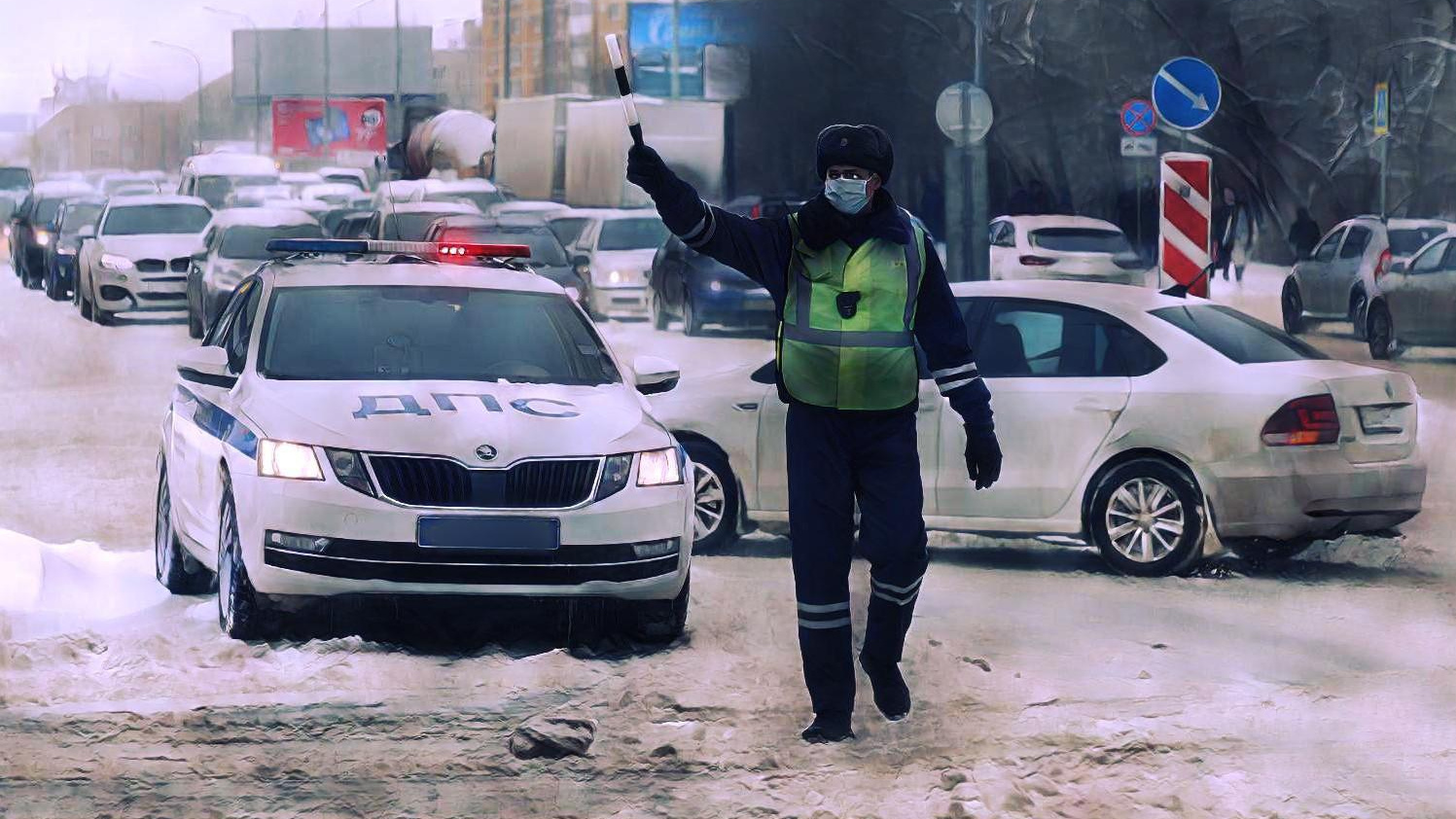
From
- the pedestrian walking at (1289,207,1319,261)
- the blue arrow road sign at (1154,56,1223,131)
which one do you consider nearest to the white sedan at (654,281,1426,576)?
the blue arrow road sign at (1154,56,1223,131)

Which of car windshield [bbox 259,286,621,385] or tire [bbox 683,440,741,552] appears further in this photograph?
tire [bbox 683,440,741,552]

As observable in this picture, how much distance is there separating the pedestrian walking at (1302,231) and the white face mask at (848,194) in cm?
2879

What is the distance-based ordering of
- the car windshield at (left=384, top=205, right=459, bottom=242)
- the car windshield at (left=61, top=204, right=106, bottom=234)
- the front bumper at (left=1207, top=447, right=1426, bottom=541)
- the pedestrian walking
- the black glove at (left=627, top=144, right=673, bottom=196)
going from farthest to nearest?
the pedestrian walking < the car windshield at (left=61, top=204, right=106, bottom=234) < the car windshield at (left=384, top=205, right=459, bottom=242) < the front bumper at (left=1207, top=447, right=1426, bottom=541) < the black glove at (left=627, top=144, right=673, bottom=196)

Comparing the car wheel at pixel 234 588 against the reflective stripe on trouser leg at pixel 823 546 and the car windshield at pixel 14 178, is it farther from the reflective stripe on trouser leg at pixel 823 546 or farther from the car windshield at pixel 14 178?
the car windshield at pixel 14 178

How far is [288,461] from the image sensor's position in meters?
7.25

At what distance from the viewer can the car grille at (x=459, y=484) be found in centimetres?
718

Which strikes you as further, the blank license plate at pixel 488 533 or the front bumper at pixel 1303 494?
the front bumper at pixel 1303 494

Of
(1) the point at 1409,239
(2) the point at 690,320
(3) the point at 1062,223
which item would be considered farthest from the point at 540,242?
(1) the point at 1409,239


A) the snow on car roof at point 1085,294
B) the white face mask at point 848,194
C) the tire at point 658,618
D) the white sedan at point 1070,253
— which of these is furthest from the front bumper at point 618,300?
the white face mask at point 848,194

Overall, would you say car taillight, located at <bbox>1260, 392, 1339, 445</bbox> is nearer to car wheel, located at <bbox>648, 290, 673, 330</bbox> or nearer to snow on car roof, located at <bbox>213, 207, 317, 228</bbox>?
snow on car roof, located at <bbox>213, 207, 317, 228</bbox>

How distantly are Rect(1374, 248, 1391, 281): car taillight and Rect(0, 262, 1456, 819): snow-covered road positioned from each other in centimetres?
1241

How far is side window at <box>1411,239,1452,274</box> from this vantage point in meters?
20.9

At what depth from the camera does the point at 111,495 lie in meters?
11.7

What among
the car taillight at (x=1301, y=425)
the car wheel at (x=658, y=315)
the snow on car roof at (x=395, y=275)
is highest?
the snow on car roof at (x=395, y=275)
